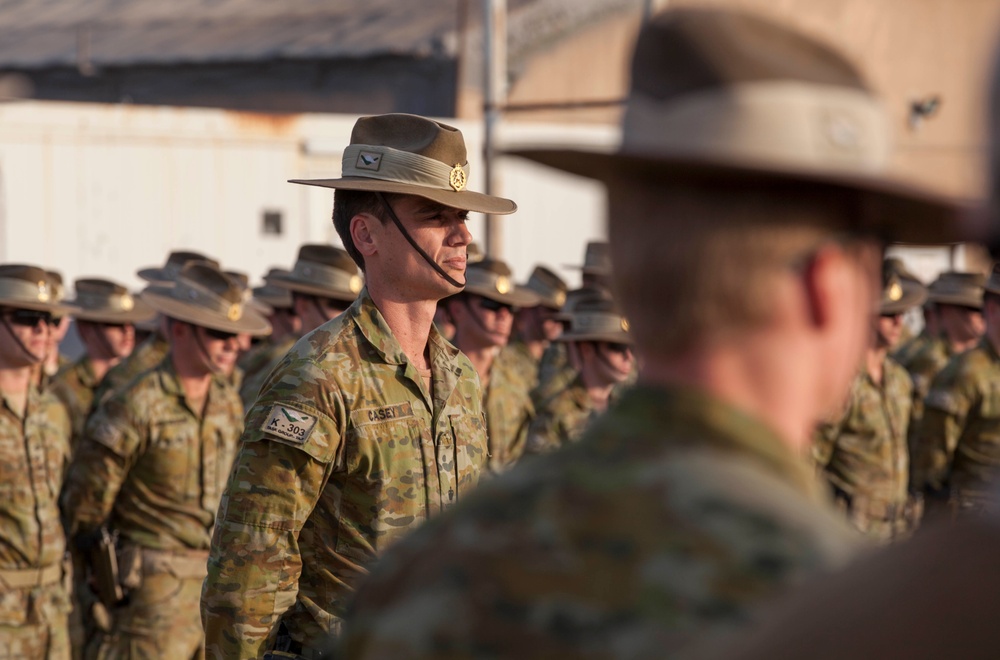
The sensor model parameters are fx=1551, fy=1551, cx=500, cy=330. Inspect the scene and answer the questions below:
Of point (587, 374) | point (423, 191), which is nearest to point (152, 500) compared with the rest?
point (587, 374)

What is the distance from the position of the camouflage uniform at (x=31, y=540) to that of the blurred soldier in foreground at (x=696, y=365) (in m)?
6.15

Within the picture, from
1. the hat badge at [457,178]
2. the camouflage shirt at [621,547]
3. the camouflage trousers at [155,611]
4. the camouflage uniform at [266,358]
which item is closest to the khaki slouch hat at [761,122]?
the camouflage shirt at [621,547]

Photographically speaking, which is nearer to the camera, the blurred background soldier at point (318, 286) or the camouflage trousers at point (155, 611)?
the camouflage trousers at point (155, 611)

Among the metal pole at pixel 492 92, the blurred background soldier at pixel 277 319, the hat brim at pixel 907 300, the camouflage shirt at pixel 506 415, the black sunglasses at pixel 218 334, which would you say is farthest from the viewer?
the metal pole at pixel 492 92

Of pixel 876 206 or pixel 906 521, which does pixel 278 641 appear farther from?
pixel 906 521

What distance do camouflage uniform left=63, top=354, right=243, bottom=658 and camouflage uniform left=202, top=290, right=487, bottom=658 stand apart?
14.2 feet

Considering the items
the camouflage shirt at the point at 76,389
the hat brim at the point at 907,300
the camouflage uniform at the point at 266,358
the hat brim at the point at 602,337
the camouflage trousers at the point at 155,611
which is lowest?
the camouflage trousers at the point at 155,611

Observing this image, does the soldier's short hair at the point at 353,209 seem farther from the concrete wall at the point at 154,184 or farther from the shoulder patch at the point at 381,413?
the concrete wall at the point at 154,184

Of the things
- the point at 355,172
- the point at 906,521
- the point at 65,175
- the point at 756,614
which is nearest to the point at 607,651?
the point at 756,614

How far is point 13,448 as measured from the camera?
7629mm

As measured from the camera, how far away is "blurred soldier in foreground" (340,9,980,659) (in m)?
1.61

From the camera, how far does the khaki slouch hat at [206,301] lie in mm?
8727

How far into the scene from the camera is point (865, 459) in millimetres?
10969

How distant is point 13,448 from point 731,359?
648 cm
